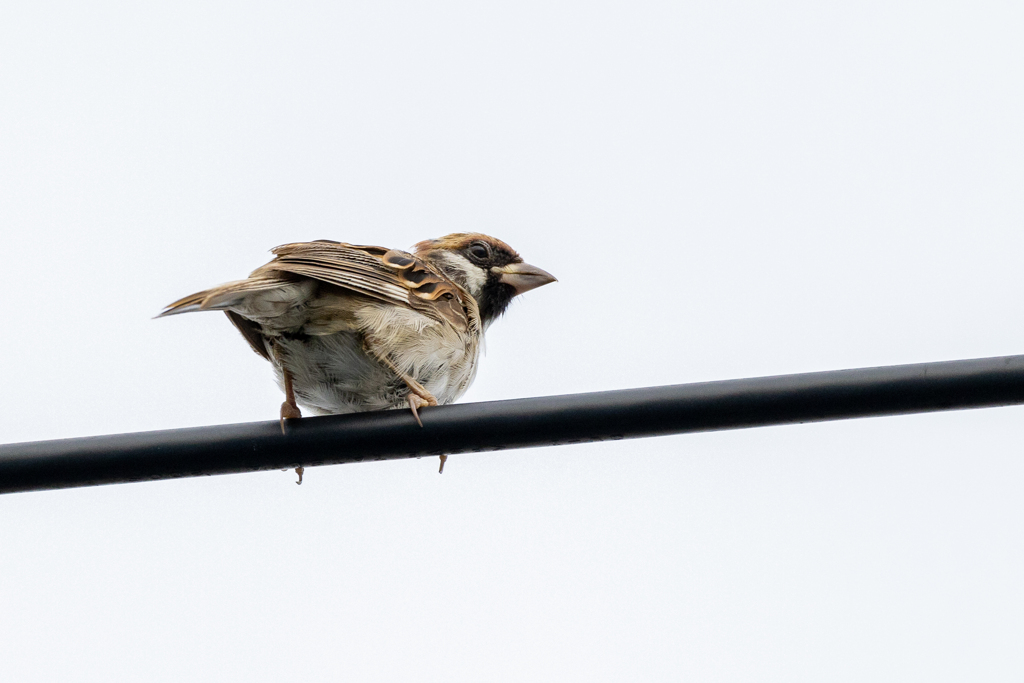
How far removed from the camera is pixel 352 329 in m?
6.08

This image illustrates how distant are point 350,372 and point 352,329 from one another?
0.85ft

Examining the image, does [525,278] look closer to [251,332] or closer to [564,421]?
[251,332]

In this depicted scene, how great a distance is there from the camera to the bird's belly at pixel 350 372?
614cm

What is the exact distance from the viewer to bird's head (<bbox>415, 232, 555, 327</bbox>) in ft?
26.2

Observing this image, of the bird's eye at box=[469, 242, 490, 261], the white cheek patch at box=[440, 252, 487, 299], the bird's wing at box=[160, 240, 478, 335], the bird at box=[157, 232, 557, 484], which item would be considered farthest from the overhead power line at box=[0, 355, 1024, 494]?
the bird's eye at box=[469, 242, 490, 261]

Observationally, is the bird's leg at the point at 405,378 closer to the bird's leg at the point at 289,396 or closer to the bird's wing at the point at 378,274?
the bird's wing at the point at 378,274

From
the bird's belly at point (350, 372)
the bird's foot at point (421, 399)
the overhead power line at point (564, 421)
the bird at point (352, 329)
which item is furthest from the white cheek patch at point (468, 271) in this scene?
the overhead power line at point (564, 421)

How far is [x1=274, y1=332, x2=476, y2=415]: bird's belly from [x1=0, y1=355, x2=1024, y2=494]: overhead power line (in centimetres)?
163

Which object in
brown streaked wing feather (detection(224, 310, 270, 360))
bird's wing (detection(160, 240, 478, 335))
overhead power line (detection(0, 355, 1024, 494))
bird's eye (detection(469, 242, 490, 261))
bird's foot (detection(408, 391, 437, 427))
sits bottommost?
overhead power line (detection(0, 355, 1024, 494))

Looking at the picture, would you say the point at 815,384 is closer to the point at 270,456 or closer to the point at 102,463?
the point at 270,456

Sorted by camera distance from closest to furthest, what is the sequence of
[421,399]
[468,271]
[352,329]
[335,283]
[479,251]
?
[335,283] → [421,399] → [352,329] → [468,271] → [479,251]

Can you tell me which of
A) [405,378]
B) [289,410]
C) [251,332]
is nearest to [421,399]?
[405,378]

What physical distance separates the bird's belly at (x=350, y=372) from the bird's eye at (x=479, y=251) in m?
1.84

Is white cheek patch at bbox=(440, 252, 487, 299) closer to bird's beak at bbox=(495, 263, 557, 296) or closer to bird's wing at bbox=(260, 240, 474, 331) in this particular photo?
bird's beak at bbox=(495, 263, 557, 296)
